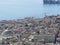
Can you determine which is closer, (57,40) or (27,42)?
(27,42)

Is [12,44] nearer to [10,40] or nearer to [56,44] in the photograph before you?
[10,40]

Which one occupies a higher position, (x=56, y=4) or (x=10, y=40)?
(x=10, y=40)

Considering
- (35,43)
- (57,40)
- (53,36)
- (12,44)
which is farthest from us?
(53,36)

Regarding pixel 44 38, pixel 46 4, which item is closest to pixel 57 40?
pixel 44 38

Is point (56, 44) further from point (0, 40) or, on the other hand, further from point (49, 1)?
point (49, 1)

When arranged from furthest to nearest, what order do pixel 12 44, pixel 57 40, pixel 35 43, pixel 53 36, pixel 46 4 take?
pixel 46 4 → pixel 53 36 → pixel 57 40 → pixel 35 43 → pixel 12 44

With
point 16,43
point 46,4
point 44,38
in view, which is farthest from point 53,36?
point 46,4

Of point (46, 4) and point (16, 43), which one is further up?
point (16, 43)

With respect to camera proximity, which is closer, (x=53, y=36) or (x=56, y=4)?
(x=53, y=36)

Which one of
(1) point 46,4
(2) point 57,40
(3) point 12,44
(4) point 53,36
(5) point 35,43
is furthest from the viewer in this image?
(1) point 46,4
